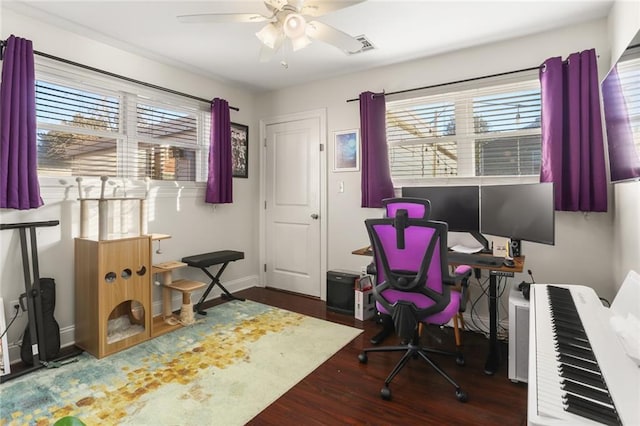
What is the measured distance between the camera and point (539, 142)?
9.35 feet

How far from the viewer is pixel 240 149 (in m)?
4.29

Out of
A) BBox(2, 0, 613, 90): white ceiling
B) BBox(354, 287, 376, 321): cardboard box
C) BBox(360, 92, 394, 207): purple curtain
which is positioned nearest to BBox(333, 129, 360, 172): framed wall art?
BBox(360, 92, 394, 207): purple curtain

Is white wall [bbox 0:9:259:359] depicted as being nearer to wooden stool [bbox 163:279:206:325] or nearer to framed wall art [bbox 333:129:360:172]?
wooden stool [bbox 163:279:206:325]

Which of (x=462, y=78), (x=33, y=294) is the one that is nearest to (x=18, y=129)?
(x=33, y=294)

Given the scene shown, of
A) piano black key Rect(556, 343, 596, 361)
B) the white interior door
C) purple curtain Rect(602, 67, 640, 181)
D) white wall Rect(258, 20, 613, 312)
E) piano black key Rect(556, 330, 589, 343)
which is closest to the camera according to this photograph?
piano black key Rect(556, 343, 596, 361)

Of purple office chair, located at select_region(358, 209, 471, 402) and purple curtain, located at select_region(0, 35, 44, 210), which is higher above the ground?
purple curtain, located at select_region(0, 35, 44, 210)

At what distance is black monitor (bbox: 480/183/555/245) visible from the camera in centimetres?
216

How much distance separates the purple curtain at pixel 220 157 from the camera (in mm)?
3758

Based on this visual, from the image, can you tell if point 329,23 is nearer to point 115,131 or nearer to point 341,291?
point 115,131

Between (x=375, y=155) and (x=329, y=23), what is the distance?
1299mm

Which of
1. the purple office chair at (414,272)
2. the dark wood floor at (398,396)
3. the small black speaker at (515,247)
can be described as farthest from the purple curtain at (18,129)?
the small black speaker at (515,247)

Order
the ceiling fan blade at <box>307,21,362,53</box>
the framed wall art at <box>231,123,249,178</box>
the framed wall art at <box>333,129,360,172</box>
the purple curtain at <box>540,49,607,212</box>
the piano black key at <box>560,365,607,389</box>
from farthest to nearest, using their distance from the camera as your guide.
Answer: the framed wall art at <box>231,123,249,178</box> → the framed wall art at <box>333,129,360,172</box> → the purple curtain at <box>540,49,607,212</box> → the ceiling fan blade at <box>307,21,362,53</box> → the piano black key at <box>560,365,607,389</box>

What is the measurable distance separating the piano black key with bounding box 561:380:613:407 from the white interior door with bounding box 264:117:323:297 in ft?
10.7

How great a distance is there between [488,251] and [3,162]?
3.62m
